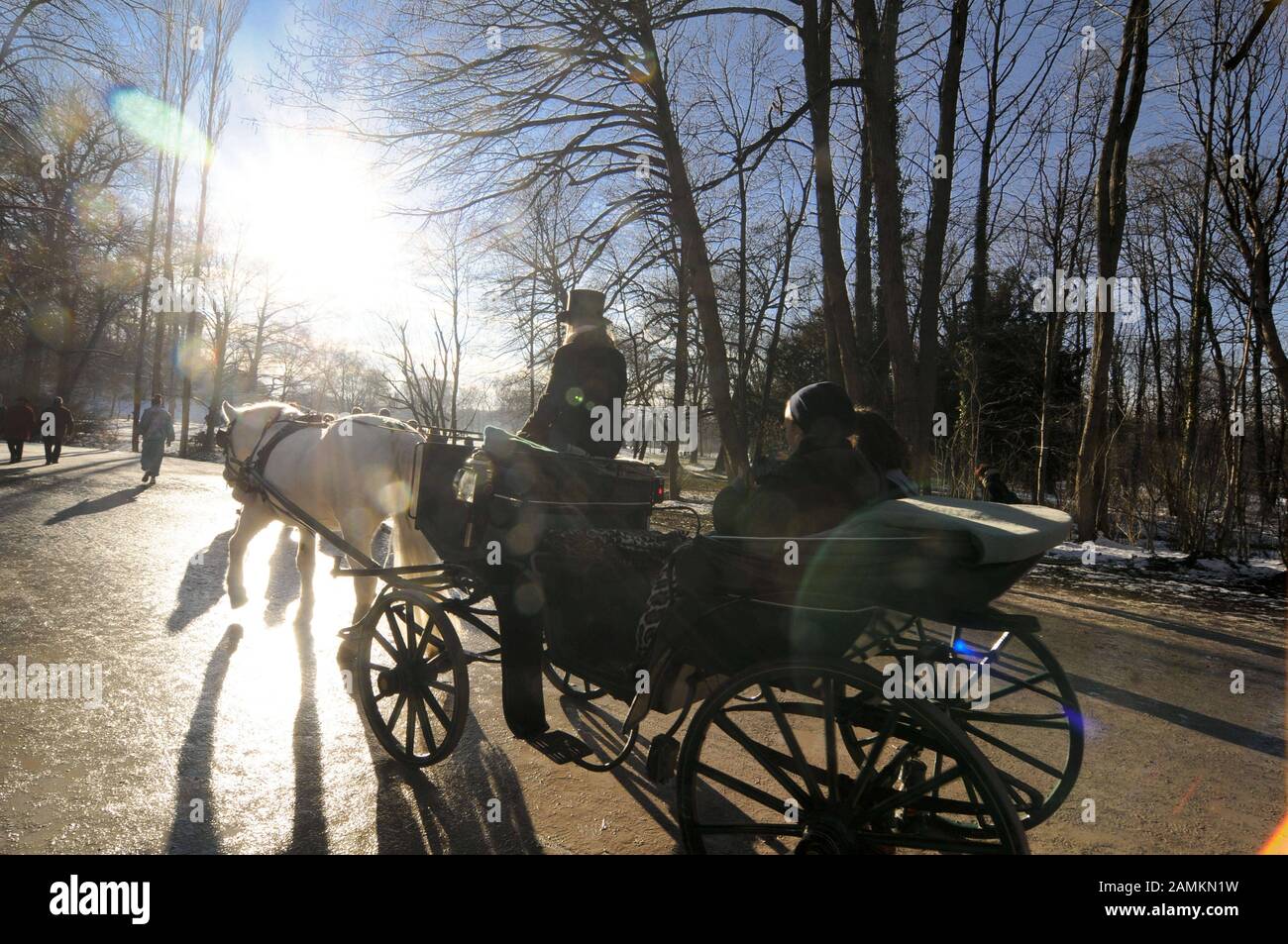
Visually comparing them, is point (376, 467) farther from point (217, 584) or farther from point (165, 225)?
point (165, 225)

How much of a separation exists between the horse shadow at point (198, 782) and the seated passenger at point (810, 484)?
2.20 meters

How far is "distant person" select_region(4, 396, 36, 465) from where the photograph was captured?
16.0 m

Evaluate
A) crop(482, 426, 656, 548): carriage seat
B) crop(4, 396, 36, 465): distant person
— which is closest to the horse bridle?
crop(482, 426, 656, 548): carriage seat

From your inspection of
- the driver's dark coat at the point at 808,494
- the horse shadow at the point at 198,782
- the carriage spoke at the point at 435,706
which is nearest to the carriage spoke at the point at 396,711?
the carriage spoke at the point at 435,706

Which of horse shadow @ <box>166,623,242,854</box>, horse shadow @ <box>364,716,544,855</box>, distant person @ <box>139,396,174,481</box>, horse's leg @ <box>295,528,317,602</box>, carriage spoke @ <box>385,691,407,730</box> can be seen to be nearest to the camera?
horse shadow @ <box>166,623,242,854</box>

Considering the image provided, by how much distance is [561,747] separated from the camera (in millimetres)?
2791

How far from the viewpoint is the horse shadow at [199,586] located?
5520 mm

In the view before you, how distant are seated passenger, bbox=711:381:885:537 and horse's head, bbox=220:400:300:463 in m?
4.55

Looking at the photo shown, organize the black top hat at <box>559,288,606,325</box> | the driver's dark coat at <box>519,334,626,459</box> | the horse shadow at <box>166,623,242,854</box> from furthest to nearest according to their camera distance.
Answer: the black top hat at <box>559,288,606,325</box> → the driver's dark coat at <box>519,334,626,459</box> → the horse shadow at <box>166,623,242,854</box>

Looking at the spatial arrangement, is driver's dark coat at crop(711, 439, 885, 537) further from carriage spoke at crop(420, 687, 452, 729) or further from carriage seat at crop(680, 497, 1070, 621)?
carriage spoke at crop(420, 687, 452, 729)

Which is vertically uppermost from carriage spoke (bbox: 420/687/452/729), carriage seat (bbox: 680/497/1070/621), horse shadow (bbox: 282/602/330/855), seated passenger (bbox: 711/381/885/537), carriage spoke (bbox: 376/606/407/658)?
seated passenger (bbox: 711/381/885/537)

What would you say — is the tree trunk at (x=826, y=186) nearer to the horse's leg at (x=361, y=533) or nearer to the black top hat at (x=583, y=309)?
the black top hat at (x=583, y=309)

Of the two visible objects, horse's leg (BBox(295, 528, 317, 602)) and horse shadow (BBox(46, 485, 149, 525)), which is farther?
horse shadow (BBox(46, 485, 149, 525))

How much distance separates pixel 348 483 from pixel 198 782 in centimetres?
214
